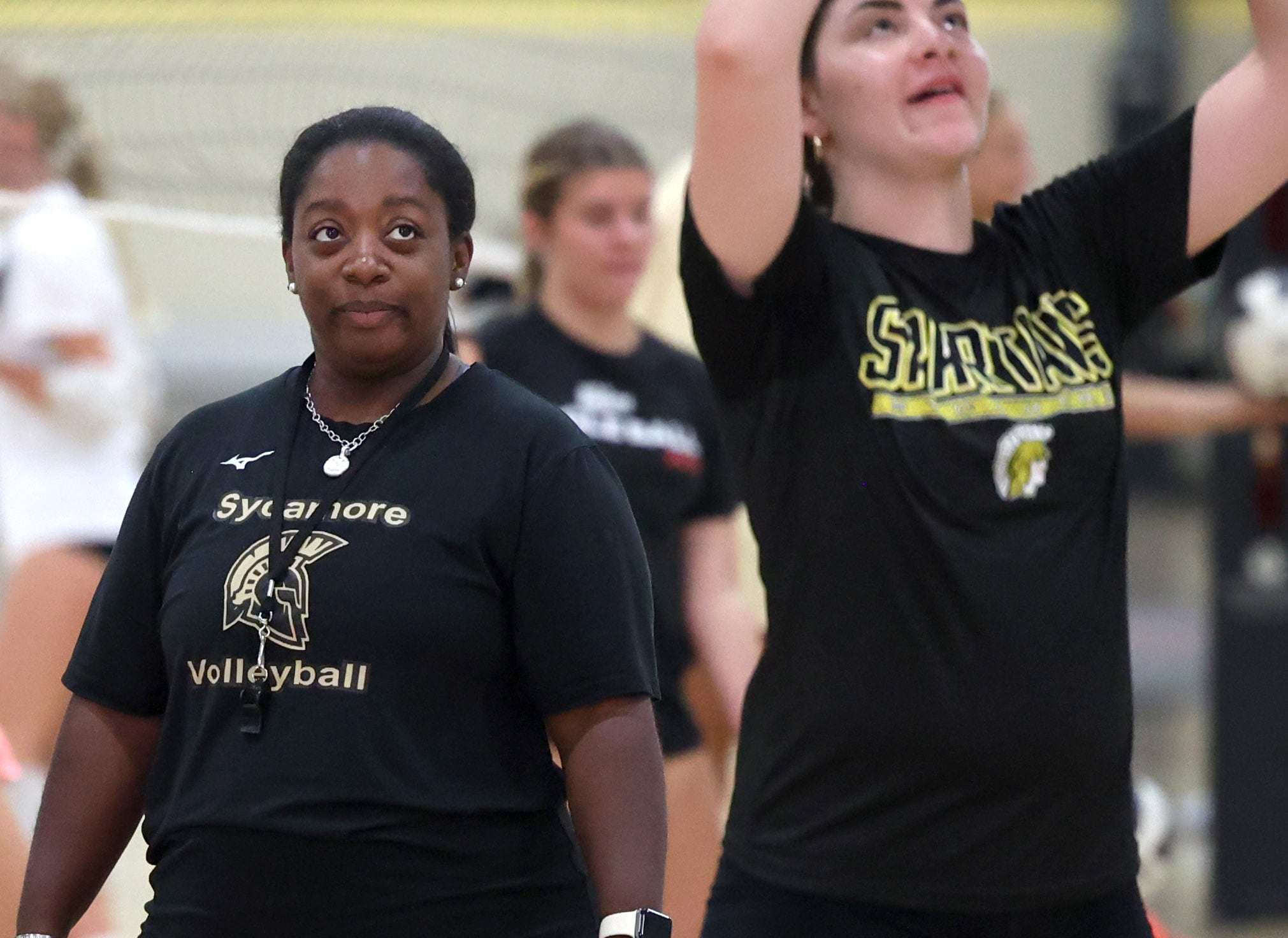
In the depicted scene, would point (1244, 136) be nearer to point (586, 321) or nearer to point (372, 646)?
point (372, 646)

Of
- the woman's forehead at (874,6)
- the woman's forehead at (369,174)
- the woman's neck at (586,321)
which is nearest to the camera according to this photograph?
the woman's forehead at (369,174)

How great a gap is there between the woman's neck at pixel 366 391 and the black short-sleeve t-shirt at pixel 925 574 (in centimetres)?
41

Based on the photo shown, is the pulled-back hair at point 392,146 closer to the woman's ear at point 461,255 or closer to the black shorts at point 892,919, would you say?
the woman's ear at point 461,255

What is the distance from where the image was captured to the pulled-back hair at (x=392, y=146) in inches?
87.7

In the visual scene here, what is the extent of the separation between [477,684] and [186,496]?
406 mm

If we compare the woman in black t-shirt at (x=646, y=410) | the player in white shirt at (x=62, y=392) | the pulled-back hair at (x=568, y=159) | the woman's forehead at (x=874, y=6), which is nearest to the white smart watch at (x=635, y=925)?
the woman's forehead at (x=874, y=6)

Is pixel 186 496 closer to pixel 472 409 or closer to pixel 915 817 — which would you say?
pixel 472 409

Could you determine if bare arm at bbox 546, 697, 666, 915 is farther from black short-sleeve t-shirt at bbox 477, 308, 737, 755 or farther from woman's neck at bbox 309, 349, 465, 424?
black short-sleeve t-shirt at bbox 477, 308, 737, 755

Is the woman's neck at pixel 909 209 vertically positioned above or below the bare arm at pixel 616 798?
above

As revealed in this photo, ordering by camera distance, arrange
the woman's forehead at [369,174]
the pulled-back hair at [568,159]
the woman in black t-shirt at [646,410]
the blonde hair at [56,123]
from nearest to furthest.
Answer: the woman's forehead at [369,174]
the woman in black t-shirt at [646,410]
the pulled-back hair at [568,159]
the blonde hair at [56,123]

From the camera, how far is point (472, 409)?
223 centimetres

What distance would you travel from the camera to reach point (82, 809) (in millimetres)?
2281

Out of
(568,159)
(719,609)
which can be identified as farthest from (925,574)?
(568,159)

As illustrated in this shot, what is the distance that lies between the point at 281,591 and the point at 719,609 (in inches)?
81.7
